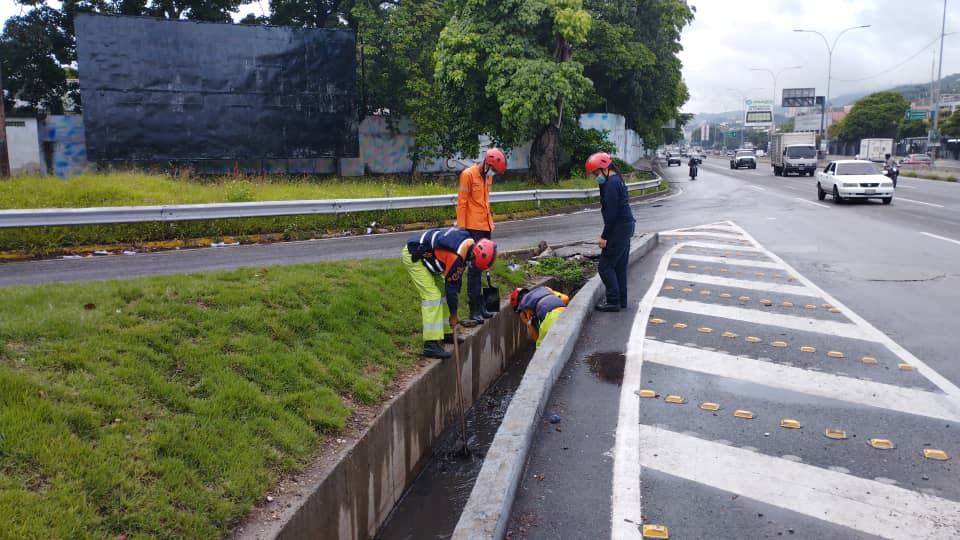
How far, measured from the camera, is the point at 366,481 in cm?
522

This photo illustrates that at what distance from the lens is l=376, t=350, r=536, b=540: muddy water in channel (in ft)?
18.3

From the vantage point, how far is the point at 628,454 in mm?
4484

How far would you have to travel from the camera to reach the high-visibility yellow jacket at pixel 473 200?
829cm

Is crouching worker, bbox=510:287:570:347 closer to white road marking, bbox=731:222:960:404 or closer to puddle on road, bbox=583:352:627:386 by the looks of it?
puddle on road, bbox=583:352:627:386

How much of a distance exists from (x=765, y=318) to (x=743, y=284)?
1925mm

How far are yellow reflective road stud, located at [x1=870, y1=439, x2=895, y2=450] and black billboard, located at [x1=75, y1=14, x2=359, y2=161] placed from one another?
20.6 meters

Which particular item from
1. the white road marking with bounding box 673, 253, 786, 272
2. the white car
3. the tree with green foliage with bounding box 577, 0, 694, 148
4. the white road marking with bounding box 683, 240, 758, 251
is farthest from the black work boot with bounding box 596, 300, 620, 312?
the tree with green foliage with bounding box 577, 0, 694, 148

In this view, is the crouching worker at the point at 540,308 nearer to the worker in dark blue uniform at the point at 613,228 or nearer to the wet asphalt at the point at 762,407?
the wet asphalt at the point at 762,407

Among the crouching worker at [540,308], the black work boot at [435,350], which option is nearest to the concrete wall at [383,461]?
the black work boot at [435,350]

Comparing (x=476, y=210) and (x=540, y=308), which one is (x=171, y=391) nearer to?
(x=540, y=308)

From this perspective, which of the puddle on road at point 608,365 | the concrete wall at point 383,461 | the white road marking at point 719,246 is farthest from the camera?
the white road marking at point 719,246

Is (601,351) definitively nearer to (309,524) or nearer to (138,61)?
(309,524)

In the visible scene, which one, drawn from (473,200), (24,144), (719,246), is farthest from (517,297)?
(24,144)

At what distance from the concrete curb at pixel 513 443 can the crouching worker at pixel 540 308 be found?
0.19m
